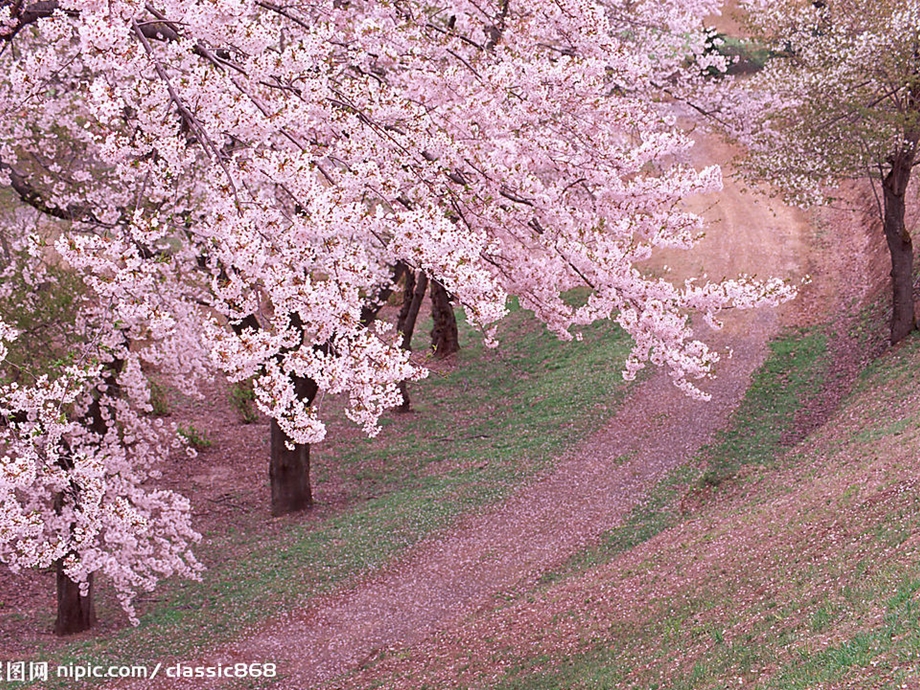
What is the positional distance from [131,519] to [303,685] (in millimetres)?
3279

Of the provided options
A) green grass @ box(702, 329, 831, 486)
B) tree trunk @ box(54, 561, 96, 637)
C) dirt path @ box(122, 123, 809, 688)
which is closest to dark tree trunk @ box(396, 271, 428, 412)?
dirt path @ box(122, 123, 809, 688)

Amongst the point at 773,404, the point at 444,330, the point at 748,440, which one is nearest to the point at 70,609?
the point at 748,440

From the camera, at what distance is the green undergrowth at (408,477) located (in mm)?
13961

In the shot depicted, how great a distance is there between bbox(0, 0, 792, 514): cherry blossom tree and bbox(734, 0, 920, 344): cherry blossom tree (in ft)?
19.8

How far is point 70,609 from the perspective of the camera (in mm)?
13805

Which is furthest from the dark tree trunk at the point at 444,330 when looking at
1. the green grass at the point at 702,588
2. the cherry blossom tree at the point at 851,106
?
the cherry blossom tree at the point at 851,106

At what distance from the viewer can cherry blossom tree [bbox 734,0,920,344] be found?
16109 mm

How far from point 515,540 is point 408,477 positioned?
5466 millimetres

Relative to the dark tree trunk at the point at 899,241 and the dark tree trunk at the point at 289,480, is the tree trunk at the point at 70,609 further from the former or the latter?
the dark tree trunk at the point at 899,241

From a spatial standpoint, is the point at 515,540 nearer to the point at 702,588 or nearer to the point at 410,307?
the point at 702,588

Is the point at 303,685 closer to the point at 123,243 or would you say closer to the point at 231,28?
the point at 123,243

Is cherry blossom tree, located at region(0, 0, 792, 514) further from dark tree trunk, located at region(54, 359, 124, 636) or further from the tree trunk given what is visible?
the tree trunk

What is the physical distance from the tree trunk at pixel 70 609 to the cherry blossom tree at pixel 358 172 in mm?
4707

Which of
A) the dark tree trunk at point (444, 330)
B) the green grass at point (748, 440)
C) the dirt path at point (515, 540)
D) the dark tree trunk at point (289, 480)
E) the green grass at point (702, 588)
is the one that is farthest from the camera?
the dark tree trunk at point (444, 330)
